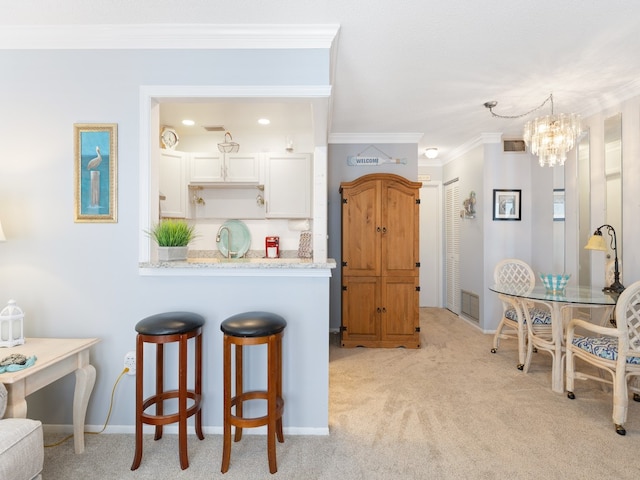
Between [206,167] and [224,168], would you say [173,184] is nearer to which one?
[206,167]

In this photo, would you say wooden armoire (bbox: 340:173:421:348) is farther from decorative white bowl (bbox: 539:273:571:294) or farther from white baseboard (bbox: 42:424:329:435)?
white baseboard (bbox: 42:424:329:435)

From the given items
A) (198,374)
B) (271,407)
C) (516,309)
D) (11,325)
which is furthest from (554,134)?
(11,325)

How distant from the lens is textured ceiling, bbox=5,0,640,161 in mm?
1936

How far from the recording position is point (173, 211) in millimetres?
3984

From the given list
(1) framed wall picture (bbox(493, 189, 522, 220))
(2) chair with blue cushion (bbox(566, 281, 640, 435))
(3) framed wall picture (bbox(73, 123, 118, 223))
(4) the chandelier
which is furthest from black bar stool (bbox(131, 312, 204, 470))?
(1) framed wall picture (bbox(493, 189, 522, 220))

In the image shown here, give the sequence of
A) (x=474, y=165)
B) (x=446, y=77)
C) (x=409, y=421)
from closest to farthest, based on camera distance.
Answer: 1. (x=409, y=421)
2. (x=446, y=77)
3. (x=474, y=165)

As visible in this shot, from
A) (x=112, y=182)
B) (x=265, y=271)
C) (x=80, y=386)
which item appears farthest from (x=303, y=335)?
(x=112, y=182)

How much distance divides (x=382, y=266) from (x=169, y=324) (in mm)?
2581

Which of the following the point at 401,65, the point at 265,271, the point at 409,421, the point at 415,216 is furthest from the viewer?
the point at 415,216

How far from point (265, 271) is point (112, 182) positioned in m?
→ 1.14

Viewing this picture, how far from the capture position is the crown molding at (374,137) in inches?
171

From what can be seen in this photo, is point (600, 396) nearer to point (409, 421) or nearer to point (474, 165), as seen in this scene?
point (409, 421)

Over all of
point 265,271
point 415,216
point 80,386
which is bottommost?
point 80,386

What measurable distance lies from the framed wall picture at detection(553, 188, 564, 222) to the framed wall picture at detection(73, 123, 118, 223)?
464 cm
